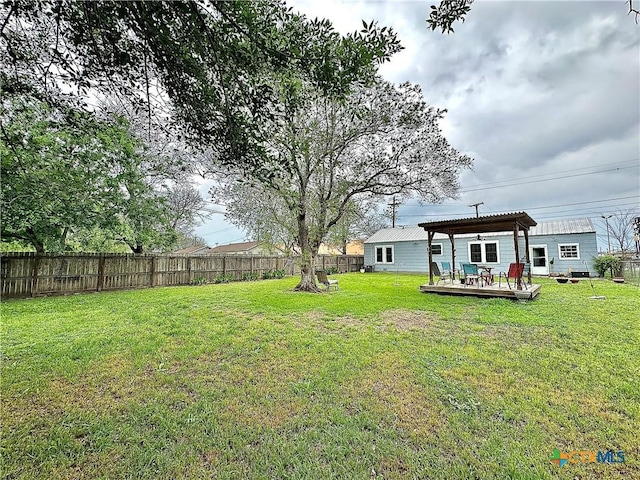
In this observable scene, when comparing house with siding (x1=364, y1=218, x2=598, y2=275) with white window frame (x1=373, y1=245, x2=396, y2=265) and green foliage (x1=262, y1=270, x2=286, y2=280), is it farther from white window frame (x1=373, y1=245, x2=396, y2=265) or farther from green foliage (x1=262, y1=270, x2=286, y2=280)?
green foliage (x1=262, y1=270, x2=286, y2=280)

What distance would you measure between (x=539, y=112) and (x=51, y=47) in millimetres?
13538

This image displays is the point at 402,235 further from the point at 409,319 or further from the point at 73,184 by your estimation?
the point at 73,184

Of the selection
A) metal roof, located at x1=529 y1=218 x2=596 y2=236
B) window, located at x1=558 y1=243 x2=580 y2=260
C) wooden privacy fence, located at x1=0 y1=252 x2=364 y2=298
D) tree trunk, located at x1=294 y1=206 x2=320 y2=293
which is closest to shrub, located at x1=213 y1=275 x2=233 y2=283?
wooden privacy fence, located at x1=0 y1=252 x2=364 y2=298

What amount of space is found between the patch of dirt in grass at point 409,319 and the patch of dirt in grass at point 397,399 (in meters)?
1.88

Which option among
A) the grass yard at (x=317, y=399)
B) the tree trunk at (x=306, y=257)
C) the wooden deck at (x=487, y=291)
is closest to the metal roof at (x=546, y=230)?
the wooden deck at (x=487, y=291)

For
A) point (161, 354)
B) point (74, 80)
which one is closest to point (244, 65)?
point (74, 80)

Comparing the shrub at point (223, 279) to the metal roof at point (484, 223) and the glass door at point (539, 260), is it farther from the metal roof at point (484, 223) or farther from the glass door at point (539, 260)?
the glass door at point (539, 260)

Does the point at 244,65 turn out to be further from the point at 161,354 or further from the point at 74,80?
the point at 161,354

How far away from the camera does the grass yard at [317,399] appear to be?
1829 mm

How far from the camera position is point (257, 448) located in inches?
77.2

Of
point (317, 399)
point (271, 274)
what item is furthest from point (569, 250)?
point (317, 399)

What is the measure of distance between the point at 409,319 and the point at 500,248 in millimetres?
13009

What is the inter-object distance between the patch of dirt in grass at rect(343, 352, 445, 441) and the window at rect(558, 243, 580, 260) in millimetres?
15928

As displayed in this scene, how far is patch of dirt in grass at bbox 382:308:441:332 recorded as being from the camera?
5117 mm
